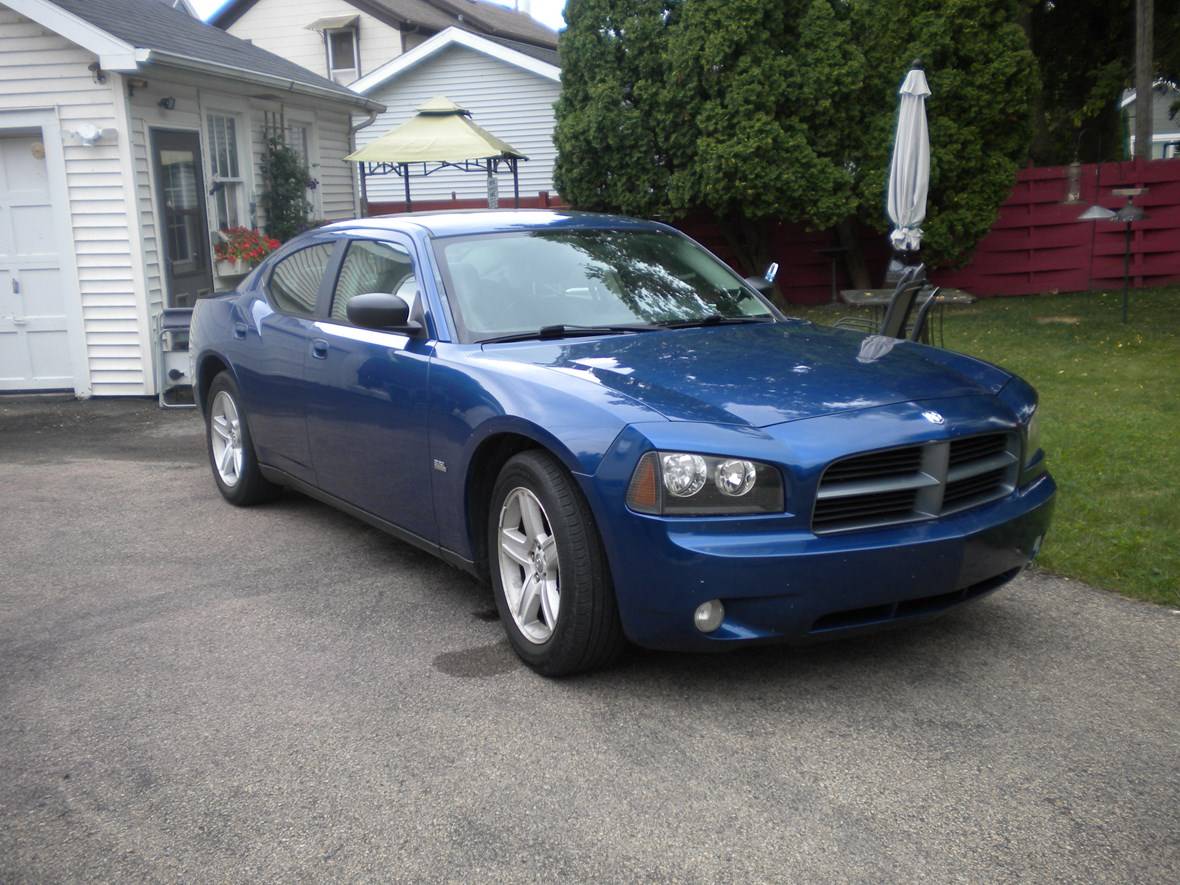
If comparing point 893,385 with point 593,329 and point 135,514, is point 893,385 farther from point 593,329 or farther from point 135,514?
point 135,514

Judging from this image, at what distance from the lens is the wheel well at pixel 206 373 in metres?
6.75

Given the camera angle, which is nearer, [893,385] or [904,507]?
[904,507]

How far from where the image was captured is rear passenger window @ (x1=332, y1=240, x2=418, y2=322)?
5055mm

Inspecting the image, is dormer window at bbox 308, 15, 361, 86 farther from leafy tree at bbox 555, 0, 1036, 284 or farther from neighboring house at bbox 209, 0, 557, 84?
leafy tree at bbox 555, 0, 1036, 284

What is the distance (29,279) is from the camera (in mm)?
10828

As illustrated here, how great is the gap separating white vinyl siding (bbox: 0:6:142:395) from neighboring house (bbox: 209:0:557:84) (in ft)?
64.8

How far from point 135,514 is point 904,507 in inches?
181

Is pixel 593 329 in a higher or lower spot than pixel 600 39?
lower

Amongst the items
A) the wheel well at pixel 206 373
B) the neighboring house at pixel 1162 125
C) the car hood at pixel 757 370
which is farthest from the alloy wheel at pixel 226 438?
the neighboring house at pixel 1162 125

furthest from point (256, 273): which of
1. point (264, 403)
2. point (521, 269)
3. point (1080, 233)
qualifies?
point (1080, 233)

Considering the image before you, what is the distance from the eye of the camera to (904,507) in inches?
147

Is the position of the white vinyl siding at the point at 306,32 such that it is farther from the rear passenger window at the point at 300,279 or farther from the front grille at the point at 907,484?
the front grille at the point at 907,484

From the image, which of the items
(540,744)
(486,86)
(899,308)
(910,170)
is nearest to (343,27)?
(486,86)

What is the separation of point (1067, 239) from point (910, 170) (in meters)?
7.62
